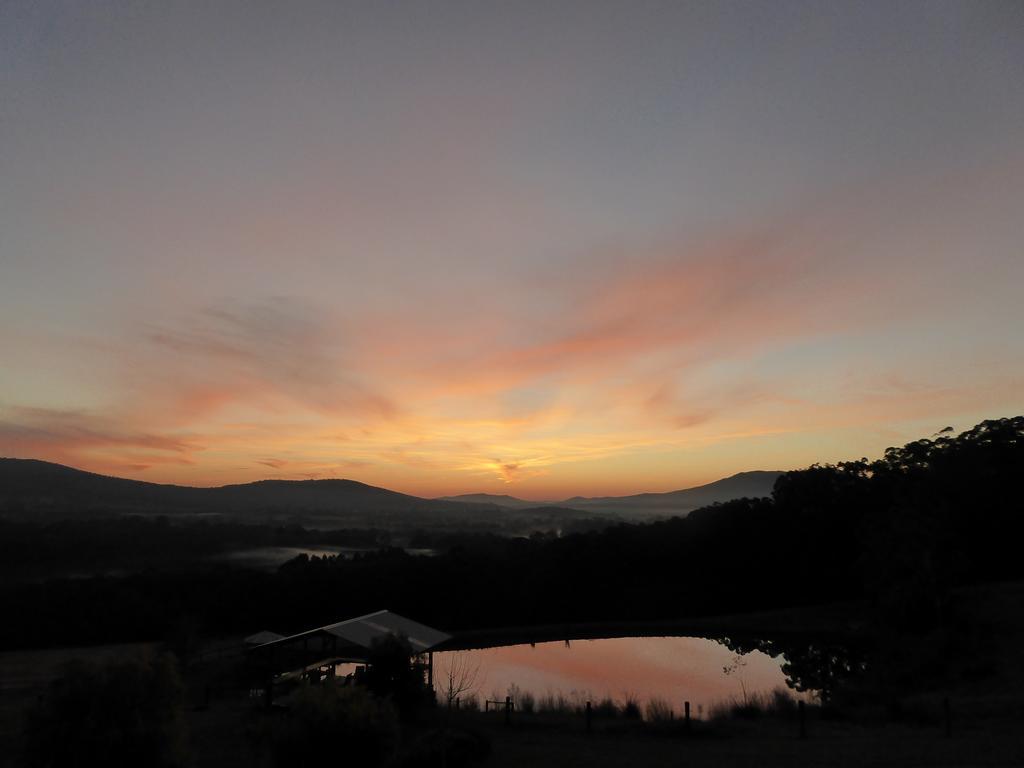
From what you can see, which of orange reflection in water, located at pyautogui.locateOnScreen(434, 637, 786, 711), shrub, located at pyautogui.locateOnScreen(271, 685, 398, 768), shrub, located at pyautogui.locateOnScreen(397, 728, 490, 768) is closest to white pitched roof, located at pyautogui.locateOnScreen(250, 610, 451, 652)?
orange reflection in water, located at pyautogui.locateOnScreen(434, 637, 786, 711)

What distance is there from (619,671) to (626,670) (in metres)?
0.41

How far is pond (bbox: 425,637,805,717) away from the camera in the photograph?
26.1m

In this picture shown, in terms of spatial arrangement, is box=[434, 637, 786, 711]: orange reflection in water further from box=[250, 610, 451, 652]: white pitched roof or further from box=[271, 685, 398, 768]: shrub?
box=[271, 685, 398, 768]: shrub

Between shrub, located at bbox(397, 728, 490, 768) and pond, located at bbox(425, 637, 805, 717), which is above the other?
shrub, located at bbox(397, 728, 490, 768)

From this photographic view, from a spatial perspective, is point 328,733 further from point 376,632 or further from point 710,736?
point 376,632

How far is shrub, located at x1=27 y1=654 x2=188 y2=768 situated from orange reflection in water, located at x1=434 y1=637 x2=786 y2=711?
1827cm

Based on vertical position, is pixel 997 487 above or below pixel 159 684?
above

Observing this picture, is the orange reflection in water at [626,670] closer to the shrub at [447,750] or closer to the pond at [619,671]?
the pond at [619,671]

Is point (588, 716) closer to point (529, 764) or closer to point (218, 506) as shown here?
point (529, 764)

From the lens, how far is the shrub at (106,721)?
28.1ft

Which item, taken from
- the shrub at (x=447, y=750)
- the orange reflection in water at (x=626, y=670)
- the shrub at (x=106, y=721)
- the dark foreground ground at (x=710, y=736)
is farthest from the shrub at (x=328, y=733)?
the orange reflection in water at (x=626, y=670)

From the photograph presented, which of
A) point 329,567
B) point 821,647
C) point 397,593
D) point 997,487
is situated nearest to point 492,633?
point 397,593

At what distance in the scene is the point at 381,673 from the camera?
1738 cm

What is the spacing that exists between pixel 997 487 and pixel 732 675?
2975 cm
